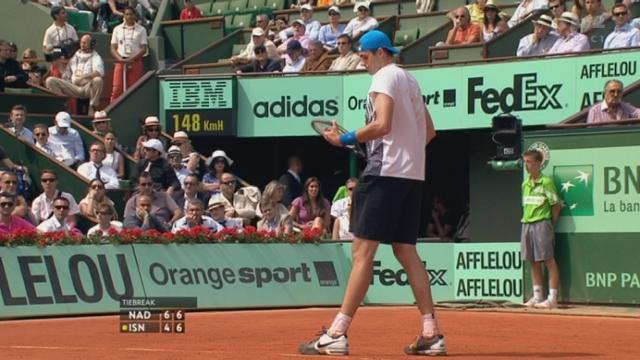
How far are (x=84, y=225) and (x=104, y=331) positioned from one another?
6675 mm

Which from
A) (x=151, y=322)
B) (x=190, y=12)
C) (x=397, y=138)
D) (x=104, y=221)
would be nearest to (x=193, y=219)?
(x=104, y=221)

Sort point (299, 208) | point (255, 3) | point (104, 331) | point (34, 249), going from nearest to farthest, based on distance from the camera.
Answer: point (104, 331) → point (34, 249) → point (299, 208) → point (255, 3)

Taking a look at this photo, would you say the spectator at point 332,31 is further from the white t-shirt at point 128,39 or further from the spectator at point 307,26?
the white t-shirt at point 128,39

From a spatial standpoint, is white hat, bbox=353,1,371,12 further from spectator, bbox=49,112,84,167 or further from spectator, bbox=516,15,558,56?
spectator, bbox=49,112,84,167

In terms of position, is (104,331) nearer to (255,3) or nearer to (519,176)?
(519,176)

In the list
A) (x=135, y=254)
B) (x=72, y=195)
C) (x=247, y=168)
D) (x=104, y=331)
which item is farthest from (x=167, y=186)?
(x=104, y=331)

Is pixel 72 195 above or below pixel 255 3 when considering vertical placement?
below

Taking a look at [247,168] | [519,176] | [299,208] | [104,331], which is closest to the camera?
[104,331]

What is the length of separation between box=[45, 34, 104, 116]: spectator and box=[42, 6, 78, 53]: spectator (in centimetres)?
73

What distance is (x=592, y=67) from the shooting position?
837 inches

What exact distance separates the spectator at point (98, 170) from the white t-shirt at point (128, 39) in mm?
4575

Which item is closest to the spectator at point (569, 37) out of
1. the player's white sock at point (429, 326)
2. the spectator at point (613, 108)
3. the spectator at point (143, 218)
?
the spectator at point (613, 108)

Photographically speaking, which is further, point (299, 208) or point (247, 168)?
point (247, 168)

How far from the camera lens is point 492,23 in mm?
23453
